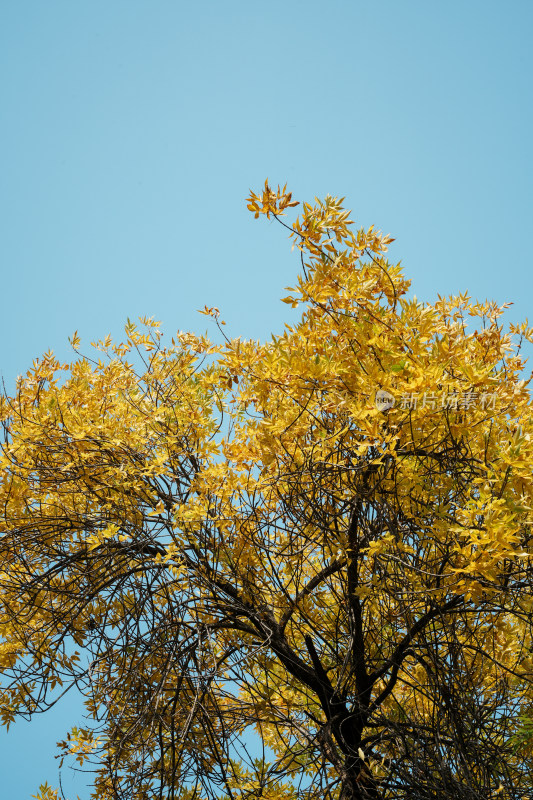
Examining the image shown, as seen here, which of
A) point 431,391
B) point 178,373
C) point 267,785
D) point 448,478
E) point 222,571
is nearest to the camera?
point 431,391

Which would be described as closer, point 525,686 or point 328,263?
point 328,263

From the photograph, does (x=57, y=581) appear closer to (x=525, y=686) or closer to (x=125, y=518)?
(x=125, y=518)

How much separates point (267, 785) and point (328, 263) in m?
3.44

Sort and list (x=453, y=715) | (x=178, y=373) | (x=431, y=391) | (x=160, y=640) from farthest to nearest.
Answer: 1. (x=178, y=373)
2. (x=160, y=640)
3. (x=453, y=715)
4. (x=431, y=391)

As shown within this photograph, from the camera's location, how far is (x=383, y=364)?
3.18 m

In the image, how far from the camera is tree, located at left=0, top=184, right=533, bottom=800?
→ 2984 mm

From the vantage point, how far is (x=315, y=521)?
365 centimetres

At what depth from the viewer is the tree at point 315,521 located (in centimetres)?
298

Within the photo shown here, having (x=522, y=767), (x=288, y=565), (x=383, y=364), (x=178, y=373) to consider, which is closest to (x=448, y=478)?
(x=383, y=364)

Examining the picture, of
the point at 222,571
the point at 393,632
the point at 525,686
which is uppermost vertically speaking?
the point at 222,571

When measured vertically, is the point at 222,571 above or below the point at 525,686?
above

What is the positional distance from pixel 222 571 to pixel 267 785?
1.57 meters

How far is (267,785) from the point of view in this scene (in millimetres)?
4219

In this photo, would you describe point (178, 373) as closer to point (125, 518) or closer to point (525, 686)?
point (125, 518)
